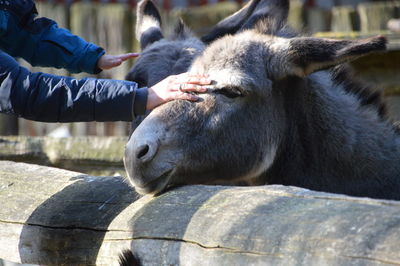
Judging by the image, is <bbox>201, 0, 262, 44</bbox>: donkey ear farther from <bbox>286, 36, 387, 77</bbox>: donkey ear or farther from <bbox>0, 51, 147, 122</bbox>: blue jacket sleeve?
<bbox>0, 51, 147, 122</bbox>: blue jacket sleeve

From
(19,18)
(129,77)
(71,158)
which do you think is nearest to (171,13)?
(71,158)

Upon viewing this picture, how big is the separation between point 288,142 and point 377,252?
2.48m

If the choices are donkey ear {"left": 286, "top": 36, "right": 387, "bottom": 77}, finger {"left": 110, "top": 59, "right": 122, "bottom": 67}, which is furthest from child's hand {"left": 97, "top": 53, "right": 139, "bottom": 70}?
donkey ear {"left": 286, "top": 36, "right": 387, "bottom": 77}

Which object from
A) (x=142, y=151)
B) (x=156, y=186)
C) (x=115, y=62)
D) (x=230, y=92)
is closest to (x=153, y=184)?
(x=156, y=186)

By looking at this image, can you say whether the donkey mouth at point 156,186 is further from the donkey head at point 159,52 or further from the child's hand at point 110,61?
the donkey head at point 159,52

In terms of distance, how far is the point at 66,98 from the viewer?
13.6 ft

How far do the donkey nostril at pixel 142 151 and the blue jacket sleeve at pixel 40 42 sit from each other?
1385 mm

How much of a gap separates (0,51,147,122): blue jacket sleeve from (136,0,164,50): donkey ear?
2.68 meters

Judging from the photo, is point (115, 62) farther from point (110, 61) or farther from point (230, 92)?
point (230, 92)

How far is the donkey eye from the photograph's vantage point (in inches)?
186

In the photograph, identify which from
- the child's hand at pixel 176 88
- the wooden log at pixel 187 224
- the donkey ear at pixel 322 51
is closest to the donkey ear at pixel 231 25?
the donkey ear at pixel 322 51

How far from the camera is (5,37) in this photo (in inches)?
203

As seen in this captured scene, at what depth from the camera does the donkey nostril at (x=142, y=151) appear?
4277 millimetres

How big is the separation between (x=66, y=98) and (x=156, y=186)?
680mm
